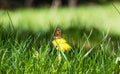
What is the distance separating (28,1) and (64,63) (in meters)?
15.3

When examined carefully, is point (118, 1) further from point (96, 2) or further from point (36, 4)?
point (36, 4)

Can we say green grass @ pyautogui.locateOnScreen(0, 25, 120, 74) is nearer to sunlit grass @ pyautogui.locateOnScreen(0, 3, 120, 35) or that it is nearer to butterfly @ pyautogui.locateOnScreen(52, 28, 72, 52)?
butterfly @ pyautogui.locateOnScreen(52, 28, 72, 52)

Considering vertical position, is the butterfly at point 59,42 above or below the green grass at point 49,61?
above

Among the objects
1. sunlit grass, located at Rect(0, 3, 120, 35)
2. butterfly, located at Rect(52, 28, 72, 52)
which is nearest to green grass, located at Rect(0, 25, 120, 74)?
butterfly, located at Rect(52, 28, 72, 52)

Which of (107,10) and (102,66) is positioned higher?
(102,66)

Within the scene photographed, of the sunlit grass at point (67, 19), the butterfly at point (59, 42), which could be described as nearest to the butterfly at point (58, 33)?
the butterfly at point (59, 42)

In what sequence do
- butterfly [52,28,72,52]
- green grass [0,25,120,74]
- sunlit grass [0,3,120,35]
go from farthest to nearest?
sunlit grass [0,3,120,35]
butterfly [52,28,72,52]
green grass [0,25,120,74]

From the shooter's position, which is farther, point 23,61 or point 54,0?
point 54,0

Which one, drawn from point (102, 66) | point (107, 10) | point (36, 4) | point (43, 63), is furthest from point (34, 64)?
point (36, 4)

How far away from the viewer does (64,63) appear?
241 cm

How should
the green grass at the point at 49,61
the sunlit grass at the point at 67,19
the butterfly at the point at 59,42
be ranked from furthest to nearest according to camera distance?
1. the sunlit grass at the point at 67,19
2. the butterfly at the point at 59,42
3. the green grass at the point at 49,61

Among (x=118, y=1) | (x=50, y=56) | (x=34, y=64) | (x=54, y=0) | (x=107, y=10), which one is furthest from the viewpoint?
(x=54, y=0)

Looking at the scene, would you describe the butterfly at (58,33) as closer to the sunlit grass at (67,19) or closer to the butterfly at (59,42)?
the butterfly at (59,42)

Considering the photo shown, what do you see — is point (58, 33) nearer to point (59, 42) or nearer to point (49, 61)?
point (59, 42)
